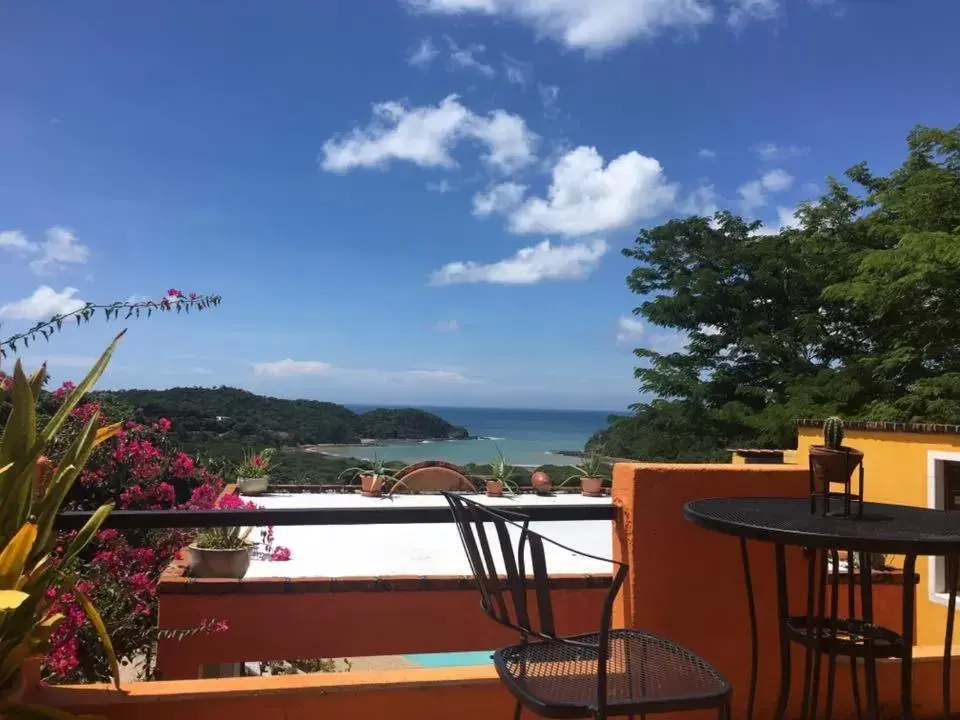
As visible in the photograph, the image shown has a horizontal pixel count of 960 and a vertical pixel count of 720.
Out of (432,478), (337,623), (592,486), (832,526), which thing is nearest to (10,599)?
(832,526)

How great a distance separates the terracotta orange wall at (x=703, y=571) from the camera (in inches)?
90.9

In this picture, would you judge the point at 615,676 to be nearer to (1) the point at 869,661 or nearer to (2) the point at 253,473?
(1) the point at 869,661

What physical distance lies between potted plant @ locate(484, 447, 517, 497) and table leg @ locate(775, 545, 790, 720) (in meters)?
8.06

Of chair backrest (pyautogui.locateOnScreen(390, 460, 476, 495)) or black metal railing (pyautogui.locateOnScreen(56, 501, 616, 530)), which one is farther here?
chair backrest (pyautogui.locateOnScreen(390, 460, 476, 495))

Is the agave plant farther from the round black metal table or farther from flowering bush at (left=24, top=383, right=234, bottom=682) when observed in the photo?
the round black metal table

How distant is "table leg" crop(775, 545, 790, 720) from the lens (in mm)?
2039

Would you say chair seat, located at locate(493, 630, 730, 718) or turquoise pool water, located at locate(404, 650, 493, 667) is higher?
chair seat, located at locate(493, 630, 730, 718)

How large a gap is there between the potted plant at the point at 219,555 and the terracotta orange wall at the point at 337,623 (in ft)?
0.78

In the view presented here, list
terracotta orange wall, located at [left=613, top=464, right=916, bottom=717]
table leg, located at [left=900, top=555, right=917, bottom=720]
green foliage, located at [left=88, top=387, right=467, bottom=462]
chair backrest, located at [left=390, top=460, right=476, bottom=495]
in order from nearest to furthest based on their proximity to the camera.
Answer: table leg, located at [left=900, top=555, right=917, bottom=720], terracotta orange wall, located at [left=613, top=464, right=916, bottom=717], chair backrest, located at [left=390, top=460, right=476, bottom=495], green foliage, located at [left=88, top=387, right=467, bottom=462]

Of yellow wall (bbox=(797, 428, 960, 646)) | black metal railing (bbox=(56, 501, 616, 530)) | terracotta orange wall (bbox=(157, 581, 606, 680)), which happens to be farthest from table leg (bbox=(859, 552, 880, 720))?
yellow wall (bbox=(797, 428, 960, 646))

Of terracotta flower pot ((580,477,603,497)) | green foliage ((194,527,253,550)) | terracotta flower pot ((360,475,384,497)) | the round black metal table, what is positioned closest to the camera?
the round black metal table

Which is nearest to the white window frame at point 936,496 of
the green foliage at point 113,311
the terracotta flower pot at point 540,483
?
the terracotta flower pot at point 540,483

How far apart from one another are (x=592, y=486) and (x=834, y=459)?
883 cm

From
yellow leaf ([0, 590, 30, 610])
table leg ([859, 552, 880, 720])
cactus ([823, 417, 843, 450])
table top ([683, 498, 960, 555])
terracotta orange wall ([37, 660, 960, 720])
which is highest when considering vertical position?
cactus ([823, 417, 843, 450])
